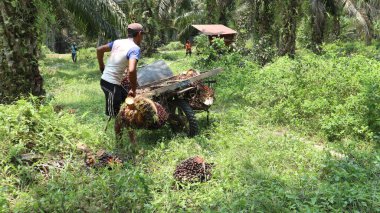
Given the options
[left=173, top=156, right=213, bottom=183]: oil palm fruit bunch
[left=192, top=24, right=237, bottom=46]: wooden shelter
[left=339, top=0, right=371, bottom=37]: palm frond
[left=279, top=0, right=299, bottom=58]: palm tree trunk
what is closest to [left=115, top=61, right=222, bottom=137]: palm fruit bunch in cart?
[left=173, top=156, right=213, bottom=183]: oil palm fruit bunch

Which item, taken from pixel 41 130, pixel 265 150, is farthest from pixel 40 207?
pixel 265 150

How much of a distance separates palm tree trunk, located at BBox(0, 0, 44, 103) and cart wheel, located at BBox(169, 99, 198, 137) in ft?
8.48

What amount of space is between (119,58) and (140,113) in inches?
36.8

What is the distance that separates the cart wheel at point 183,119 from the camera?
5.93 metres

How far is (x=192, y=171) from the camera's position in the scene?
14.3 feet

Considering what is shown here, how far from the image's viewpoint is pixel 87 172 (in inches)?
173

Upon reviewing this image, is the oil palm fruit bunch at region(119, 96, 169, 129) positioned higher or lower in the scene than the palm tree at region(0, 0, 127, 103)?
A: lower

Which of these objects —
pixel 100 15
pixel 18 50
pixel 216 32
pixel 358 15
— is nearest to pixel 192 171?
pixel 18 50

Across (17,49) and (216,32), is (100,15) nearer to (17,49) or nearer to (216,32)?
(17,49)

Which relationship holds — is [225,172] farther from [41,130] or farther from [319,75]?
[319,75]

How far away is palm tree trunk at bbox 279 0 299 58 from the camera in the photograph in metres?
12.2

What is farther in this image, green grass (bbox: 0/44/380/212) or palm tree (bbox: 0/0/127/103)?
palm tree (bbox: 0/0/127/103)

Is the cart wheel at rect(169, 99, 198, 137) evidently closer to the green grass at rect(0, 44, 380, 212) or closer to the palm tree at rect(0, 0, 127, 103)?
the green grass at rect(0, 44, 380, 212)

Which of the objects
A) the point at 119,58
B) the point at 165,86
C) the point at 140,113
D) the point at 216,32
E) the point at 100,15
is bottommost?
the point at 216,32
